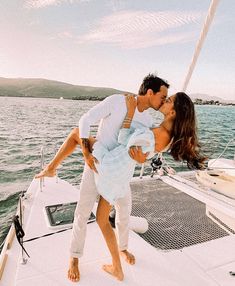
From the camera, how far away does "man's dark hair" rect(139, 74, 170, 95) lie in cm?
243

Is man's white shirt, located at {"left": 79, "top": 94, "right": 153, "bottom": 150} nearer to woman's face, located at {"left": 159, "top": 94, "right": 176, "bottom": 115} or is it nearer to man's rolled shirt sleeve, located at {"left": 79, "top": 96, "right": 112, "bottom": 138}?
man's rolled shirt sleeve, located at {"left": 79, "top": 96, "right": 112, "bottom": 138}

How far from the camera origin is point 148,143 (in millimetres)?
2260

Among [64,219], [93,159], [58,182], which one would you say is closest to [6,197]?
[58,182]

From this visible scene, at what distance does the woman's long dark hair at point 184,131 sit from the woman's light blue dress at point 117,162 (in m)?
0.21

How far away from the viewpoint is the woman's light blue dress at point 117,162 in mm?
2299

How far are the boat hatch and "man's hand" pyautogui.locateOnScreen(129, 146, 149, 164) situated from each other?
1.83 m

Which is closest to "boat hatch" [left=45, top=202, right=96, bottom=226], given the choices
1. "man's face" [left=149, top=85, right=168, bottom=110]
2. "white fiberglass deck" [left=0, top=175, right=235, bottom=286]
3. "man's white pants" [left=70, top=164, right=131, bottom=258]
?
"white fiberglass deck" [left=0, top=175, right=235, bottom=286]

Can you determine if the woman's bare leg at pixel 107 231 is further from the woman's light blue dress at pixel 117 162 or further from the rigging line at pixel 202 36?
the rigging line at pixel 202 36

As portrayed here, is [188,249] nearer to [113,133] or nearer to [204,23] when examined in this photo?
[113,133]

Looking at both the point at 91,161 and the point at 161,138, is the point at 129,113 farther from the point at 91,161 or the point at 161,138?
the point at 91,161

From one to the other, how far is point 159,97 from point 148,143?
0.46 metres

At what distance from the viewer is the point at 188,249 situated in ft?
12.5

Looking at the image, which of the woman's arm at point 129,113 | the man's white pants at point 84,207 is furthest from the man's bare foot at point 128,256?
the woman's arm at point 129,113

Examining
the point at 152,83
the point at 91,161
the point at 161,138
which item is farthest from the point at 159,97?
the point at 91,161
